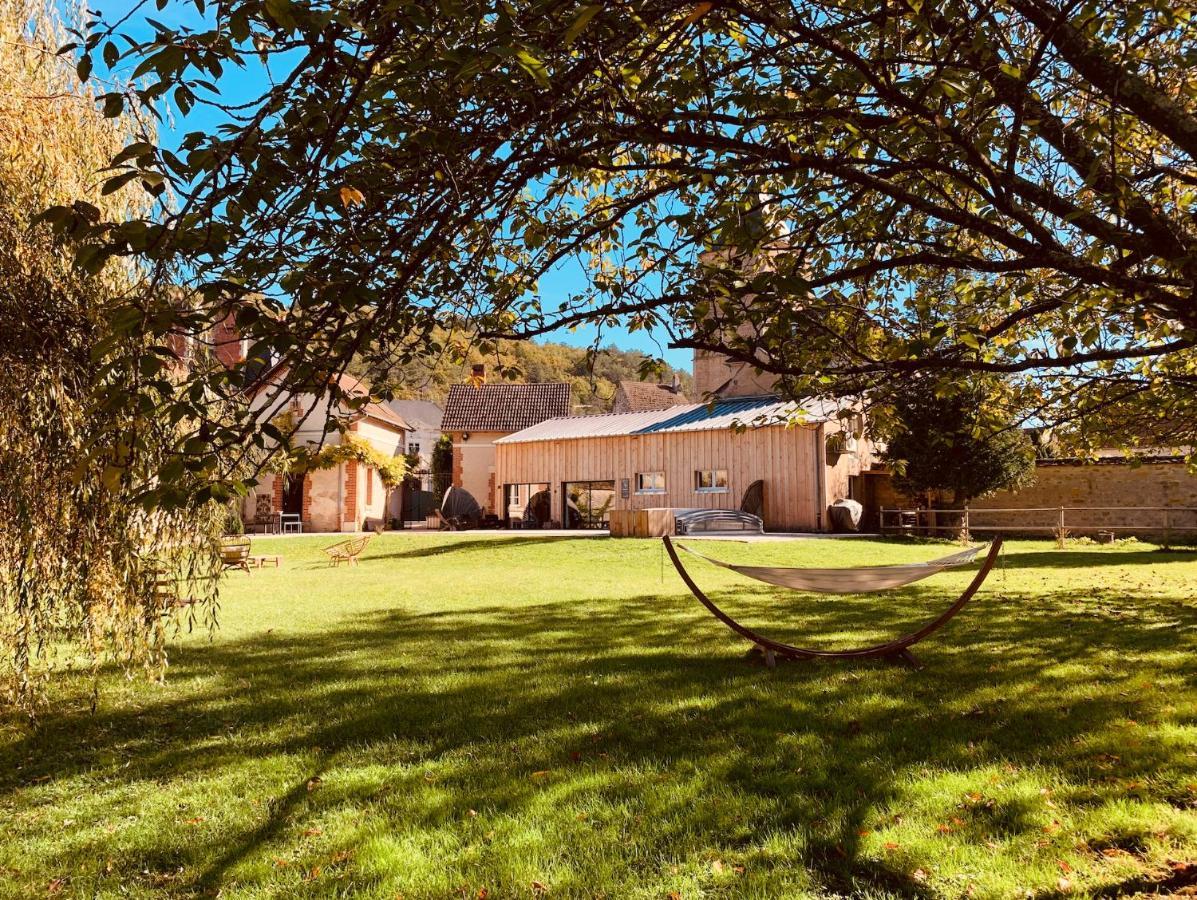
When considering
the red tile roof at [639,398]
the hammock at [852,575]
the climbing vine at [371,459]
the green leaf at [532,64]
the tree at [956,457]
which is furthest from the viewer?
the red tile roof at [639,398]

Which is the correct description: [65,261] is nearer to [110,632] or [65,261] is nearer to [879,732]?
[110,632]

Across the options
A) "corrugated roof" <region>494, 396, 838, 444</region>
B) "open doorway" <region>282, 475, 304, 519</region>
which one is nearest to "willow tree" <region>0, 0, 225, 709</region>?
"corrugated roof" <region>494, 396, 838, 444</region>

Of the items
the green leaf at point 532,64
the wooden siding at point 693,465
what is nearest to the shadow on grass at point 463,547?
the wooden siding at point 693,465

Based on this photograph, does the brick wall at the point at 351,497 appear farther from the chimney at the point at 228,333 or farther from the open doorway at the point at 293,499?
the chimney at the point at 228,333

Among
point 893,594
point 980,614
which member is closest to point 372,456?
point 893,594

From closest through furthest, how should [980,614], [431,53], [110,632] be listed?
[431,53] < [110,632] < [980,614]

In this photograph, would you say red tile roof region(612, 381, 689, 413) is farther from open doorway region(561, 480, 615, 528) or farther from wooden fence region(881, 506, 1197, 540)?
wooden fence region(881, 506, 1197, 540)

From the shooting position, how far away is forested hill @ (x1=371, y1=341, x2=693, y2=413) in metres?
4.65

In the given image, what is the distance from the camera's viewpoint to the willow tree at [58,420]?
4.13 meters

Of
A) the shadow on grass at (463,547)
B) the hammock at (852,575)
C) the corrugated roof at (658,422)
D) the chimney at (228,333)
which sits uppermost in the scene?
the corrugated roof at (658,422)

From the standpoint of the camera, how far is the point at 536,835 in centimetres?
318

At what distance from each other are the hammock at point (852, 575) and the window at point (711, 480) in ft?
61.8

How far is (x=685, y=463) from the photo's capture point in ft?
84.1

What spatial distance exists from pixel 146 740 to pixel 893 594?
9.96m
